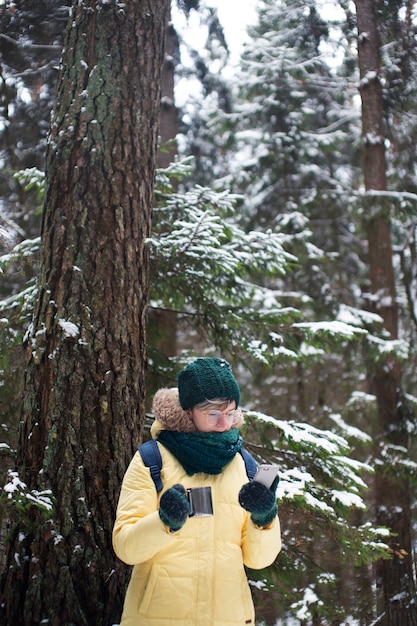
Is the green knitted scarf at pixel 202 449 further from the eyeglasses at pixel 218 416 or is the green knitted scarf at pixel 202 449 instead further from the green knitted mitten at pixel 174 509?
the green knitted mitten at pixel 174 509

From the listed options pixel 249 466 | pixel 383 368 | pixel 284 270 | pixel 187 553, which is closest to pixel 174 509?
pixel 187 553

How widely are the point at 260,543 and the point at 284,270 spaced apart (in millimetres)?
3601

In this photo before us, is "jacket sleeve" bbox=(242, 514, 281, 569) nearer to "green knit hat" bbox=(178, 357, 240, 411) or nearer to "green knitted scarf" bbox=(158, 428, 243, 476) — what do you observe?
"green knitted scarf" bbox=(158, 428, 243, 476)

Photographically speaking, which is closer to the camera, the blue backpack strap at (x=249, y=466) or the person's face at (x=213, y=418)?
the person's face at (x=213, y=418)

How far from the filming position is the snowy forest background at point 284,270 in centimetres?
418

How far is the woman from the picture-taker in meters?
2.20

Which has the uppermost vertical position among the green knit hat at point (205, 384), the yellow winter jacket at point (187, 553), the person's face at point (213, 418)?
the green knit hat at point (205, 384)

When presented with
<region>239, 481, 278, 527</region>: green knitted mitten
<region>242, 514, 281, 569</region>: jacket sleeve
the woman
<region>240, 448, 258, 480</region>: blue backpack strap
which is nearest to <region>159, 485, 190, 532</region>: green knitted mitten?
the woman

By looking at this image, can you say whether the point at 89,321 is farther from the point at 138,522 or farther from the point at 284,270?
the point at 284,270

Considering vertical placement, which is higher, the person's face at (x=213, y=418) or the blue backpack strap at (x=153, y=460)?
the person's face at (x=213, y=418)

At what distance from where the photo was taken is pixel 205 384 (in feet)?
8.19

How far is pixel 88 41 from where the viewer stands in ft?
13.6

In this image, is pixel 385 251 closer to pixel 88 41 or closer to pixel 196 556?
pixel 88 41

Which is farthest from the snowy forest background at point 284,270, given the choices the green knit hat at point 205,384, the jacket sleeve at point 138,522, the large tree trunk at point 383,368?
the green knit hat at point 205,384
